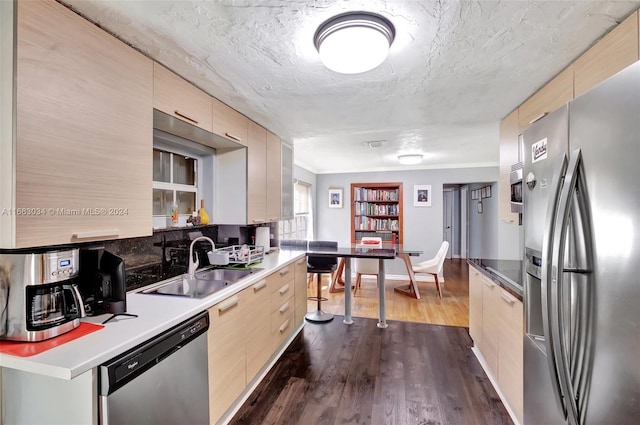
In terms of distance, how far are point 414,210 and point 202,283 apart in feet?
14.6

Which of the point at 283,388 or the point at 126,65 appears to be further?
the point at 283,388

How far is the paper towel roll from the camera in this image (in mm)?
3053

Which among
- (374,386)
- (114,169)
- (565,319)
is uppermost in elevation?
(114,169)

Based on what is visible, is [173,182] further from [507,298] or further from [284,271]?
[507,298]

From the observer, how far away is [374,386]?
2.13 meters

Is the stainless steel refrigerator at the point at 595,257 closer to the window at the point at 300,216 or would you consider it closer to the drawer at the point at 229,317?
the drawer at the point at 229,317

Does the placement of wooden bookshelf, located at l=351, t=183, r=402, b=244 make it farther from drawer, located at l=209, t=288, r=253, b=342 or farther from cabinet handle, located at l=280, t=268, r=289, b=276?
drawer, located at l=209, t=288, r=253, b=342

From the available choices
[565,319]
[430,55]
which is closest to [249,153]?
[430,55]

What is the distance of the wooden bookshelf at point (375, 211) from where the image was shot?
5797 millimetres

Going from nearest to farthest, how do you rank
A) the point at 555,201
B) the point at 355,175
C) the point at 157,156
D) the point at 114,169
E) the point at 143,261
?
the point at 555,201 < the point at 114,169 < the point at 143,261 < the point at 157,156 < the point at 355,175

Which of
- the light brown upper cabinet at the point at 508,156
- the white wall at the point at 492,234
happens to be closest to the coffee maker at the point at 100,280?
the light brown upper cabinet at the point at 508,156

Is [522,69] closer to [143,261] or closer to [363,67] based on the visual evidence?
[363,67]

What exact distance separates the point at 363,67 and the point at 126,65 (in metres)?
1.16

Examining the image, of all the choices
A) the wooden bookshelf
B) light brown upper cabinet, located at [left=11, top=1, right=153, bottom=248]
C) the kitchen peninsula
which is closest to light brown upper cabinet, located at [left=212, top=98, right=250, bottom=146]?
light brown upper cabinet, located at [left=11, top=1, right=153, bottom=248]
